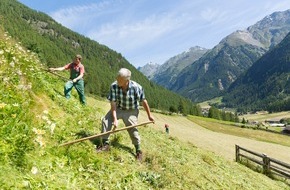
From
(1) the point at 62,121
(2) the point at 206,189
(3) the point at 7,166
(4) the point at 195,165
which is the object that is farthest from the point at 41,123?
(4) the point at 195,165

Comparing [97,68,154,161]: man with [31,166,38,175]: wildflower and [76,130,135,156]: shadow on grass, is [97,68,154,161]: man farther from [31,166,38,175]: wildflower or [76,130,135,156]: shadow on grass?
[31,166,38,175]: wildflower

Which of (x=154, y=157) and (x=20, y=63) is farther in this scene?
(x=20, y=63)

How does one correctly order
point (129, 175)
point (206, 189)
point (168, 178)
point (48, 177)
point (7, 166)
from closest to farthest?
1. point (7, 166)
2. point (48, 177)
3. point (129, 175)
4. point (168, 178)
5. point (206, 189)

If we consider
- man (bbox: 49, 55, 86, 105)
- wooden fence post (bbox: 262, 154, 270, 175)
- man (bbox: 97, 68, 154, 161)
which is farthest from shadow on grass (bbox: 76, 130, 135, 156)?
wooden fence post (bbox: 262, 154, 270, 175)

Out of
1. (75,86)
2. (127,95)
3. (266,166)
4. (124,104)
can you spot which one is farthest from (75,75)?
(266,166)

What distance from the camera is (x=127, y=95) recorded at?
1108 cm

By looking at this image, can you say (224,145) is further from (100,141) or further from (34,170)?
(34,170)

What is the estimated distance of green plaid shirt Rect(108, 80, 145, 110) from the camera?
11007mm

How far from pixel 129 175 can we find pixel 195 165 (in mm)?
4757

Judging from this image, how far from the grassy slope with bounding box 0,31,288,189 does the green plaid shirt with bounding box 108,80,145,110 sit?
1404 mm

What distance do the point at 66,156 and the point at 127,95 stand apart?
9.61ft

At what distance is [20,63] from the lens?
48.2ft

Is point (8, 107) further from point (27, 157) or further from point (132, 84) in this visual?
point (132, 84)

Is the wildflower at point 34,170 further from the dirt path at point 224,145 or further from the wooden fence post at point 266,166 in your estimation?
the dirt path at point 224,145
